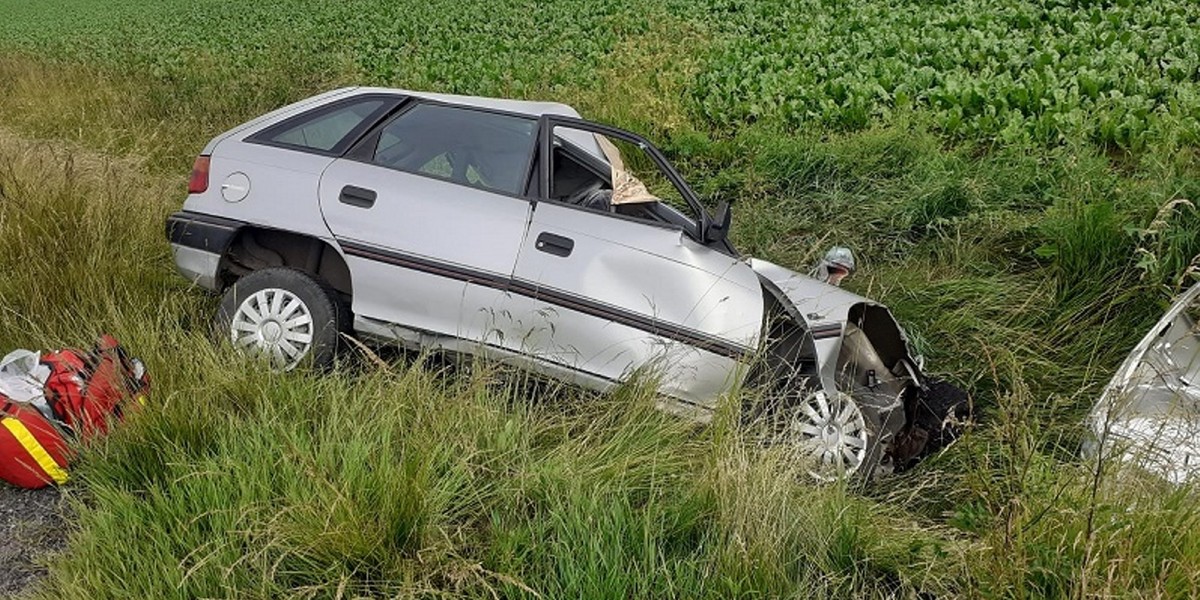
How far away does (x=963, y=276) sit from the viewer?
20.6ft

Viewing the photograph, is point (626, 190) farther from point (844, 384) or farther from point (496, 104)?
point (844, 384)

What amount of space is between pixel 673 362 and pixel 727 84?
6176 mm

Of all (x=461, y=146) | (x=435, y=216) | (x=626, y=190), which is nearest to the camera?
(x=435, y=216)

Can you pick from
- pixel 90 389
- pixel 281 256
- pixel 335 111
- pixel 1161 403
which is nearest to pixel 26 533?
pixel 90 389

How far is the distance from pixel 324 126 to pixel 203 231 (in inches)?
33.1

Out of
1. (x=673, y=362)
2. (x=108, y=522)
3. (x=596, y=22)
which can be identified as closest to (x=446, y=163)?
(x=673, y=362)

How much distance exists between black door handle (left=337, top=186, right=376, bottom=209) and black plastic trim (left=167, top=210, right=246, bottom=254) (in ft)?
1.92

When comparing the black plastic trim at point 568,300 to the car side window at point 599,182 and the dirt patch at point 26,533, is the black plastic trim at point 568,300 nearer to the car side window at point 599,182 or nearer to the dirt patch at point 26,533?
the car side window at point 599,182

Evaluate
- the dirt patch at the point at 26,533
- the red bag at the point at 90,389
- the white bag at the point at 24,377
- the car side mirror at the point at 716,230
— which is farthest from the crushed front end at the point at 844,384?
the white bag at the point at 24,377

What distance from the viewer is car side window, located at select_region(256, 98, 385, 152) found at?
5030mm

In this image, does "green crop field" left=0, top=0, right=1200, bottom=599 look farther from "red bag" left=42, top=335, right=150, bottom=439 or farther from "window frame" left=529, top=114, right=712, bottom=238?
"window frame" left=529, top=114, right=712, bottom=238

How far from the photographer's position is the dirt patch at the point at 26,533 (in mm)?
3311

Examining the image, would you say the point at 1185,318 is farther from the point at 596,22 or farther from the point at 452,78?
the point at 596,22

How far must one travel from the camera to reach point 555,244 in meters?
4.53
